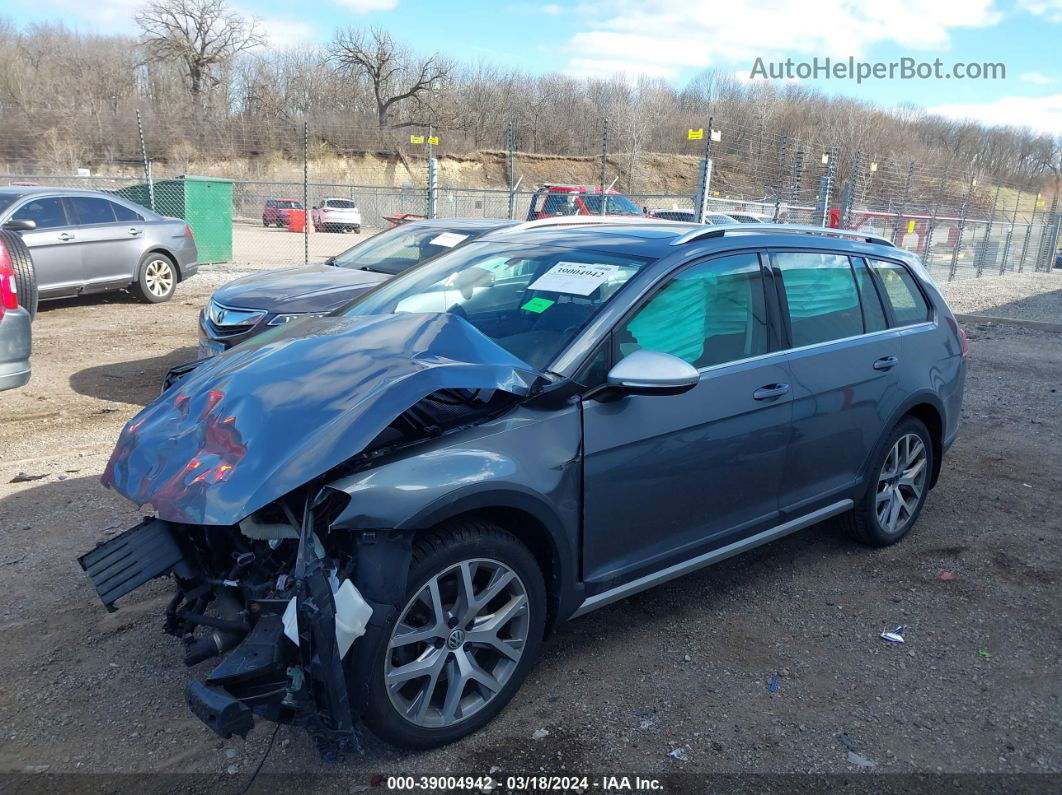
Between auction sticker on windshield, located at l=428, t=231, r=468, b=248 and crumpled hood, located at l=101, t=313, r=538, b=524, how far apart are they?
14.5 feet

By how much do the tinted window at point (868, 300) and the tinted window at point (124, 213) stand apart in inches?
397

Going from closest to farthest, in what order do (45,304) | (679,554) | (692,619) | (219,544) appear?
(219,544) → (679,554) → (692,619) → (45,304)

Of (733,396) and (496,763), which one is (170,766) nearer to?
(496,763)

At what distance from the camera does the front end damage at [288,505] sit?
238 centimetres

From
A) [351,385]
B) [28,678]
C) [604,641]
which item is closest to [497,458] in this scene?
[351,385]

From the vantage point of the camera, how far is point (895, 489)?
455 cm

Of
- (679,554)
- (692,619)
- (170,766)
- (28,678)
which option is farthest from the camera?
(692,619)

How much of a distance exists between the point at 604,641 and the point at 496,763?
3.03ft

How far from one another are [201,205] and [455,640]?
1474 cm

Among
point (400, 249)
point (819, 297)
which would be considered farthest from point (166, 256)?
point (819, 297)

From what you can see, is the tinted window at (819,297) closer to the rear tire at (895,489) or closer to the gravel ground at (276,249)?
the rear tire at (895,489)

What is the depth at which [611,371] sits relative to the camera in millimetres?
2949

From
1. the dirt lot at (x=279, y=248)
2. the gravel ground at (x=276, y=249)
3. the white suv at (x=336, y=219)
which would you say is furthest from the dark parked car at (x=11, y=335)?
the white suv at (x=336, y=219)

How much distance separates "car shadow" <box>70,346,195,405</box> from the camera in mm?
6996
